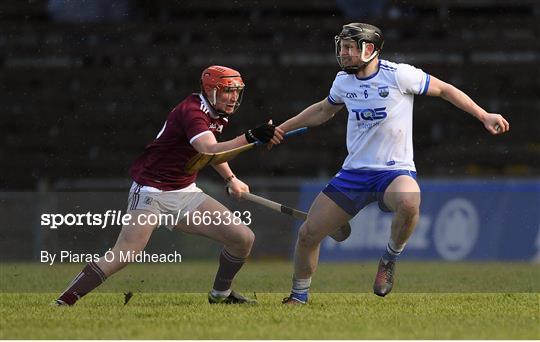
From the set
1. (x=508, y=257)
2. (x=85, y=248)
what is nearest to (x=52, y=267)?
(x=85, y=248)

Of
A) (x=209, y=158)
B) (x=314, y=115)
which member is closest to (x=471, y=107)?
(x=314, y=115)

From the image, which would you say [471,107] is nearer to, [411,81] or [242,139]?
[411,81]

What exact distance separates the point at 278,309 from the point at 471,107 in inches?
62.1

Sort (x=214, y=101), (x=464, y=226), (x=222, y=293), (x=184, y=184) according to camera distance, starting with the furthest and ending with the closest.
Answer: (x=464, y=226)
(x=222, y=293)
(x=184, y=184)
(x=214, y=101)

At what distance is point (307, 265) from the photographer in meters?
6.98

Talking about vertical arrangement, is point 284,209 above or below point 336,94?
below

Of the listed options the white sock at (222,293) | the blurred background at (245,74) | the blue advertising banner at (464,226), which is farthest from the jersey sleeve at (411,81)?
the blurred background at (245,74)

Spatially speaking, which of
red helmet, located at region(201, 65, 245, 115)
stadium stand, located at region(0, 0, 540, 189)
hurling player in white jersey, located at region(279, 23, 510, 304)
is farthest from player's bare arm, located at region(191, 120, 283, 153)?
stadium stand, located at region(0, 0, 540, 189)

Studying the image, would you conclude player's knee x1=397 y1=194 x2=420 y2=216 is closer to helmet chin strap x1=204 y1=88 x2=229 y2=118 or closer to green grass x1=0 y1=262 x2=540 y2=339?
green grass x1=0 y1=262 x2=540 y2=339

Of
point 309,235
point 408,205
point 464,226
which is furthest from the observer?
point 464,226

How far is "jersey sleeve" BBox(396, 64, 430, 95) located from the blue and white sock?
4.19 feet

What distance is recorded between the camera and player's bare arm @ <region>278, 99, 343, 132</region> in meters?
7.04

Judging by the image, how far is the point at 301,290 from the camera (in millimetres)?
7008

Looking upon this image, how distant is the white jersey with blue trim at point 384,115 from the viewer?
673 cm
